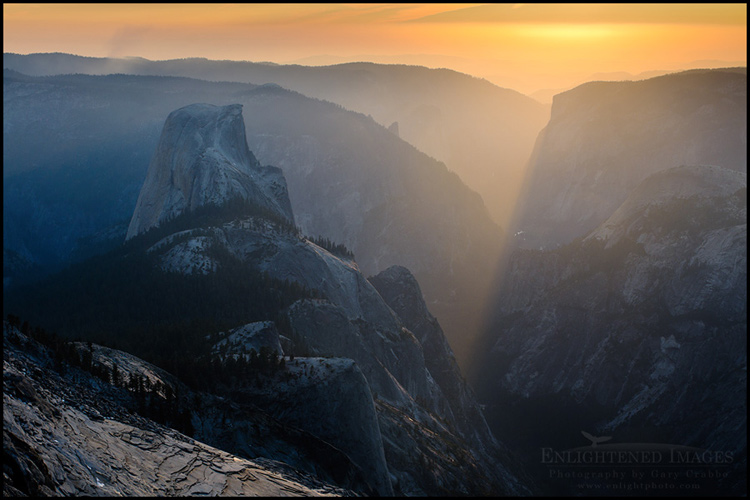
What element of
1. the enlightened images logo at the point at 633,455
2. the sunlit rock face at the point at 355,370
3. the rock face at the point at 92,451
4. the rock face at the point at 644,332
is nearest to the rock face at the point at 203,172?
the sunlit rock face at the point at 355,370

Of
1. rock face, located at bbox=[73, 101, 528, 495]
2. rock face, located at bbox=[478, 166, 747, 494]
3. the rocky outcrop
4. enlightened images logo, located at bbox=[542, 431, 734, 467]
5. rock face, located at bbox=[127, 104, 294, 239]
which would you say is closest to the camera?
rock face, located at bbox=[73, 101, 528, 495]

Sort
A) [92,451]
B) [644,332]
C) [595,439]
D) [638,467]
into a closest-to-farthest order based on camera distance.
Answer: [92,451] < [638,467] < [595,439] < [644,332]

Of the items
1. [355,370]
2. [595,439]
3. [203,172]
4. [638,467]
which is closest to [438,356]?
[595,439]

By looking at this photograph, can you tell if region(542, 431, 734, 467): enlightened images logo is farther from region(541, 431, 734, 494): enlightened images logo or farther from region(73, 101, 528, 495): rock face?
region(73, 101, 528, 495): rock face

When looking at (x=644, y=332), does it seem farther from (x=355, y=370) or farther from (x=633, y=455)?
(x=355, y=370)

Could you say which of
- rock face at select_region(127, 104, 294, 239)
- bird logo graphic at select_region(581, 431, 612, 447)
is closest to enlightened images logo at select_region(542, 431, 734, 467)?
bird logo graphic at select_region(581, 431, 612, 447)

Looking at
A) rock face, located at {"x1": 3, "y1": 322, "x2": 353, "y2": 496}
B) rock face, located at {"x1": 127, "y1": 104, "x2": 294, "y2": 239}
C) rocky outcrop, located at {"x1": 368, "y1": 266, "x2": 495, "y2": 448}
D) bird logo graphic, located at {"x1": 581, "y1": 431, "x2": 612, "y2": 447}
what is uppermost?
rock face, located at {"x1": 127, "y1": 104, "x2": 294, "y2": 239}

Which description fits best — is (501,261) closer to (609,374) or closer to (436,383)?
(609,374)
